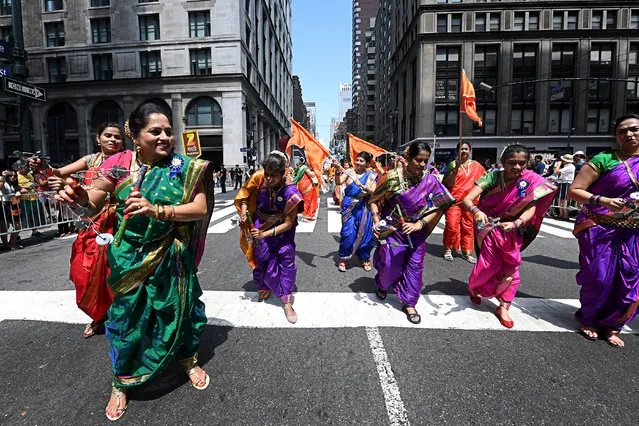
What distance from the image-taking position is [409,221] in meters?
3.63

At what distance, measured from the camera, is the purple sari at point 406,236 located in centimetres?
356

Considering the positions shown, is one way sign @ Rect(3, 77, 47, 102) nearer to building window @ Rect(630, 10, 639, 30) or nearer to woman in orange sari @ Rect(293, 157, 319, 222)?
woman in orange sari @ Rect(293, 157, 319, 222)

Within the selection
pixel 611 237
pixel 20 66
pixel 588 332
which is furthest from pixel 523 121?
pixel 20 66

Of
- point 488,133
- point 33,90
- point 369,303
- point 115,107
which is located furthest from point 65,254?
point 488,133

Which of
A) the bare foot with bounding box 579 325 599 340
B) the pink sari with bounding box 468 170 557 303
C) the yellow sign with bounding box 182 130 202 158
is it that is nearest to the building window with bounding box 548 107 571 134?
the yellow sign with bounding box 182 130 202 158

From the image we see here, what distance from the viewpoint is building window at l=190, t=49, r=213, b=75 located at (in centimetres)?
3225

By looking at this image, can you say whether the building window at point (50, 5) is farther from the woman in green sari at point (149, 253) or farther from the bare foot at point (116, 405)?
the bare foot at point (116, 405)

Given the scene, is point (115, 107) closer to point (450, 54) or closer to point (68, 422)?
point (450, 54)

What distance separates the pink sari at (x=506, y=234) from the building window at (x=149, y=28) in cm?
3782

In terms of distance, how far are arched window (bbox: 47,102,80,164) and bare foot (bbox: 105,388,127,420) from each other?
1582 inches

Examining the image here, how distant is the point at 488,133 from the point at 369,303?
123ft

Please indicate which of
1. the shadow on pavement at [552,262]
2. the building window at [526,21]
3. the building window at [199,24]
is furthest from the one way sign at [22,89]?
the building window at [526,21]

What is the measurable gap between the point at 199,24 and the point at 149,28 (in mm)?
5026

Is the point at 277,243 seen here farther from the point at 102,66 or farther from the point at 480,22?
the point at 480,22
